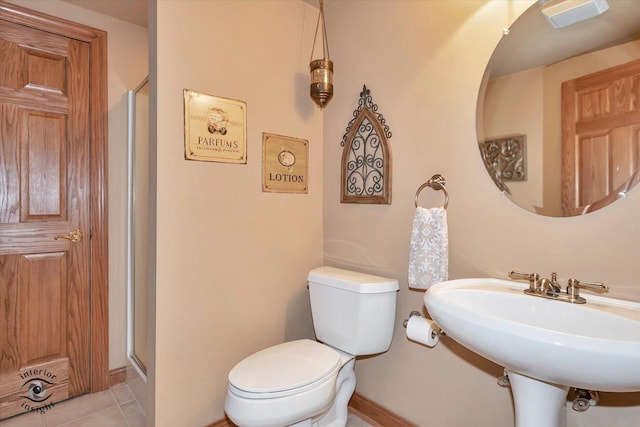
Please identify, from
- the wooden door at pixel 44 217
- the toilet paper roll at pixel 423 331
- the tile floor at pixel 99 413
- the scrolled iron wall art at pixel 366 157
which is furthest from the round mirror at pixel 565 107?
the wooden door at pixel 44 217

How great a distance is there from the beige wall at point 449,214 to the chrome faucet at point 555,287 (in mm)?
88

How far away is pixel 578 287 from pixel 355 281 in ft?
2.70

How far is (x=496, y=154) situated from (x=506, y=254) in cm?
39

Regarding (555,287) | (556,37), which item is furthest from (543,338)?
(556,37)

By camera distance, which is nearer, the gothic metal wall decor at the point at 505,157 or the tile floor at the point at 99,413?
the gothic metal wall decor at the point at 505,157

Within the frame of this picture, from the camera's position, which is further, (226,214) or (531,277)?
(226,214)

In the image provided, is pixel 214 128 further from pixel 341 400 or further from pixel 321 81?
pixel 341 400

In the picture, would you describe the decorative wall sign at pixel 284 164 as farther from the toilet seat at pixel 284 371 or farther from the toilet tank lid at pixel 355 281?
the toilet seat at pixel 284 371

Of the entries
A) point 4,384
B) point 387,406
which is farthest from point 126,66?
point 387,406

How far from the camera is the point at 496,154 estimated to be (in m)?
1.31

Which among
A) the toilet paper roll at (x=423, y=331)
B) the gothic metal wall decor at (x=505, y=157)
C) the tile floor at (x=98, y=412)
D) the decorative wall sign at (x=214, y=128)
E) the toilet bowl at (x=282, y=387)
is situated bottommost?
the tile floor at (x=98, y=412)

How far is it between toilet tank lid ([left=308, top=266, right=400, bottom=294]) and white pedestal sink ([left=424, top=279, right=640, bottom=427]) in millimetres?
407

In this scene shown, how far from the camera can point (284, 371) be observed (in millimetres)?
1353

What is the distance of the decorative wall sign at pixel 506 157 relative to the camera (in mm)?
1245
